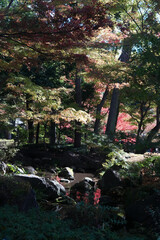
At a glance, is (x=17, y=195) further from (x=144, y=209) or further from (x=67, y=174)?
(x=67, y=174)

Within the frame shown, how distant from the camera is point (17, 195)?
15.6ft

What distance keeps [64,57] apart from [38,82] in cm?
859

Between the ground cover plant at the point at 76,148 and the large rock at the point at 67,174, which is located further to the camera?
the large rock at the point at 67,174

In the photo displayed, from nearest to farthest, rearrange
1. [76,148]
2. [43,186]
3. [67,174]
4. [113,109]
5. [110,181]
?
1. [43,186]
2. [110,181]
3. [67,174]
4. [113,109]
5. [76,148]

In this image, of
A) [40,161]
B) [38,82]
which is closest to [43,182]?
[40,161]

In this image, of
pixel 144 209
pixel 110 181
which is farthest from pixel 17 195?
pixel 110 181

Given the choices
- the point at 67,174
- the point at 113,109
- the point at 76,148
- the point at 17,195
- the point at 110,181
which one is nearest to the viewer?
the point at 17,195

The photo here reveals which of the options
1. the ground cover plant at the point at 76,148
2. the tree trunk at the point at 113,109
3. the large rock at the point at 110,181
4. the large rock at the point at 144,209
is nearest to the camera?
the ground cover plant at the point at 76,148

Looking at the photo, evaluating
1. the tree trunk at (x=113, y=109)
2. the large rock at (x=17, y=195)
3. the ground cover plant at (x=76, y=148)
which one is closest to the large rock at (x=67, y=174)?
the ground cover plant at (x=76, y=148)

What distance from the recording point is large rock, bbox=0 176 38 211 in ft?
15.3

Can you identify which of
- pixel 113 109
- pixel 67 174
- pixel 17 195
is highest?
pixel 113 109

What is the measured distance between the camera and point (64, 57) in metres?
6.34

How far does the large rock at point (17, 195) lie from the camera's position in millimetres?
4656

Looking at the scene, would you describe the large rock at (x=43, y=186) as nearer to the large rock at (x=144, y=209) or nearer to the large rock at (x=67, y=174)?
the large rock at (x=144, y=209)
